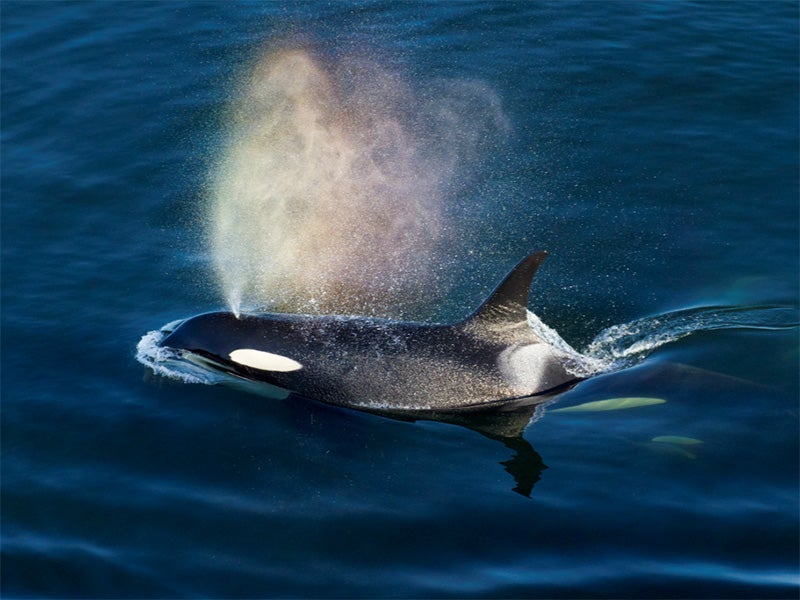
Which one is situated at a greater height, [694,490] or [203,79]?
[203,79]

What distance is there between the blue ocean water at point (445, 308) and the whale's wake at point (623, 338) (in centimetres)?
15

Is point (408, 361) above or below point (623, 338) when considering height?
below

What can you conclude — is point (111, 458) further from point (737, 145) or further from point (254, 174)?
point (737, 145)

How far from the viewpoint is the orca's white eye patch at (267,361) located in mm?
11062

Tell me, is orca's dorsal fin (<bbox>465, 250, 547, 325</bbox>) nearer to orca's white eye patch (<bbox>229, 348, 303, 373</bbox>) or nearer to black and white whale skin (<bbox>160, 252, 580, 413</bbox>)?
black and white whale skin (<bbox>160, 252, 580, 413</bbox>)

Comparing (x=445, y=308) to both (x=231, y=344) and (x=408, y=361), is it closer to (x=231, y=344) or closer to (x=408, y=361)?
(x=408, y=361)

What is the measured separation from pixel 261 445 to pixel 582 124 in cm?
938

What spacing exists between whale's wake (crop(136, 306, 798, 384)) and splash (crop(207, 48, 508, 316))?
1.58 metres

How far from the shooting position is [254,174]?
16.7 meters

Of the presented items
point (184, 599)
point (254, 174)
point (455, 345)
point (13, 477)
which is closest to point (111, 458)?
point (13, 477)

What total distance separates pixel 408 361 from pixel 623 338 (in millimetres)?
2847

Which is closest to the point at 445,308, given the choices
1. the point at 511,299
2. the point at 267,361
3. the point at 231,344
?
the point at 511,299

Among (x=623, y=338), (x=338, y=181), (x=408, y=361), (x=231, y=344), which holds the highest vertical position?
(x=338, y=181)

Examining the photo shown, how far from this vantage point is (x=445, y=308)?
43.0 feet
